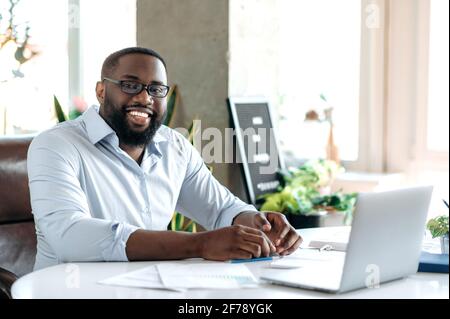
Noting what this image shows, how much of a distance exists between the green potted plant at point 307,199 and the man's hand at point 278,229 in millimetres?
1596

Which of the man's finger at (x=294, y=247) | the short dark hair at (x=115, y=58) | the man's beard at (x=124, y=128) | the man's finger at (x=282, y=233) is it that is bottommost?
the man's finger at (x=294, y=247)

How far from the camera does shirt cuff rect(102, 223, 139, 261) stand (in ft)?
6.82

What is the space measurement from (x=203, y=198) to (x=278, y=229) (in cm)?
48

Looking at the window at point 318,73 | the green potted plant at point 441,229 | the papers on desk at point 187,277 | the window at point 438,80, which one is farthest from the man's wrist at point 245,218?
the window at point 438,80

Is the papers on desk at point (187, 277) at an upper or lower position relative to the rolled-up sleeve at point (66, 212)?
lower

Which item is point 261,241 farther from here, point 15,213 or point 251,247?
point 15,213

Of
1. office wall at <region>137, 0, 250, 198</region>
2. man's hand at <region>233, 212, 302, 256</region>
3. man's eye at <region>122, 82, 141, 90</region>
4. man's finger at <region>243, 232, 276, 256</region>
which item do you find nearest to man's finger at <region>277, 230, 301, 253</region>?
man's hand at <region>233, 212, 302, 256</region>

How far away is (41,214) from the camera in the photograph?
7.28 feet

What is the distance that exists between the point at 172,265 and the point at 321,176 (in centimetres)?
255

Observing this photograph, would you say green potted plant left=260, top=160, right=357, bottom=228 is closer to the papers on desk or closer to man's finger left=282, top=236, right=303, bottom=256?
man's finger left=282, top=236, right=303, bottom=256

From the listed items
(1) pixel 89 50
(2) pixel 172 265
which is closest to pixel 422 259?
(2) pixel 172 265

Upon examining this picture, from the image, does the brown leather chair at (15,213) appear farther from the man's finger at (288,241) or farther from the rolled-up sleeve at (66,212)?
the man's finger at (288,241)

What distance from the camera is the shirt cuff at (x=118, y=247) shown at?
2080mm

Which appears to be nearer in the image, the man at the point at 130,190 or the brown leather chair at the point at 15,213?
the man at the point at 130,190
